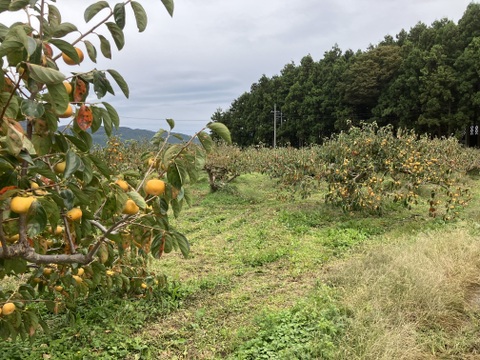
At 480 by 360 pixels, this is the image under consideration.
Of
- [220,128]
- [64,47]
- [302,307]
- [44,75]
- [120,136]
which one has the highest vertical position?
[120,136]

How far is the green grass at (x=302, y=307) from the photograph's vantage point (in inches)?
108

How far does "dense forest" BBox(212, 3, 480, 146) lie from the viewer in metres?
21.0

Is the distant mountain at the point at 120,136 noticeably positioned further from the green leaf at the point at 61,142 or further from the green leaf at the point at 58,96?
the green leaf at the point at 58,96

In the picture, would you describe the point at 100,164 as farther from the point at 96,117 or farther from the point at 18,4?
the point at 18,4

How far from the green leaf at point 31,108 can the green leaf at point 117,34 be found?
1.34ft

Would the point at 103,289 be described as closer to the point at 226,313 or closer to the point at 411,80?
the point at 226,313

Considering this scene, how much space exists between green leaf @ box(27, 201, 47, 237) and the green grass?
6.98 ft

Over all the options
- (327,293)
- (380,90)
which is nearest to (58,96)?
(327,293)

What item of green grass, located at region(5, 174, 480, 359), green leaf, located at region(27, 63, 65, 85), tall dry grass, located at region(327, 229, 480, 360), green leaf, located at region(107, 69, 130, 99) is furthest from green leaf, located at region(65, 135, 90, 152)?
tall dry grass, located at region(327, 229, 480, 360)

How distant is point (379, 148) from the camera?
6637mm

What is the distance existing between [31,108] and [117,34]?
17.5 inches

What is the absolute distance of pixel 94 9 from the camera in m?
1.16

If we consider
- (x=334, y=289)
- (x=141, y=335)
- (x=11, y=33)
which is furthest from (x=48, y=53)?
(x=334, y=289)

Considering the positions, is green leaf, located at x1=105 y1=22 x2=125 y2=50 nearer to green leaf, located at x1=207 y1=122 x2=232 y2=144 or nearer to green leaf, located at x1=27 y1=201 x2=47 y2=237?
green leaf, located at x1=207 y1=122 x2=232 y2=144
